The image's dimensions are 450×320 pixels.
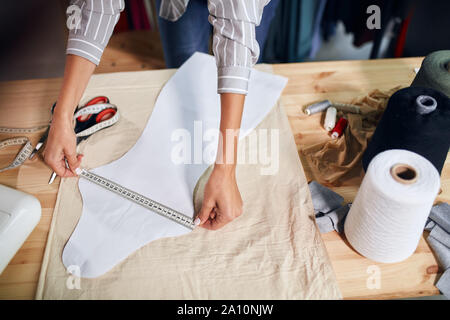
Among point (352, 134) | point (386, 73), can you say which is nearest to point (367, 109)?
point (352, 134)

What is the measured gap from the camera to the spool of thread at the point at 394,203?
1.81 feet

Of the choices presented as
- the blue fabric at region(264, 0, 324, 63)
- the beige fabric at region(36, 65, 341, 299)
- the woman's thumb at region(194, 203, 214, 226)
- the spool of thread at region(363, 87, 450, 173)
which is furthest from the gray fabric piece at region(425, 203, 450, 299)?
the blue fabric at region(264, 0, 324, 63)

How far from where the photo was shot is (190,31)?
3.92 feet

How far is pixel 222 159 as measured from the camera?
2.33 feet

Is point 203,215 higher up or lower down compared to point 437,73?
lower down

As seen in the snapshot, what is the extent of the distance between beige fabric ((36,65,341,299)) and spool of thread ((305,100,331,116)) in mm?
213

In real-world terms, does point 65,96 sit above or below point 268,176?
above

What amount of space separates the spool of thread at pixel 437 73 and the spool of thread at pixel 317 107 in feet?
0.82

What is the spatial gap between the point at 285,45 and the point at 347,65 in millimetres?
773

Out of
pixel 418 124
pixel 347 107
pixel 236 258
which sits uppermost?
pixel 418 124

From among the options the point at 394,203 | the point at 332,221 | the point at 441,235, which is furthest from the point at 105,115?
the point at 441,235

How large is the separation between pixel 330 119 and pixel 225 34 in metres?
0.41

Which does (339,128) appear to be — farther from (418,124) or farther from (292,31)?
(292,31)
